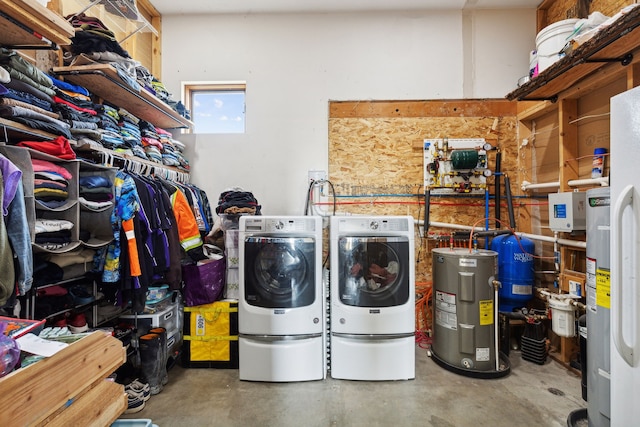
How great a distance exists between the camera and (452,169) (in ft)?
10.0

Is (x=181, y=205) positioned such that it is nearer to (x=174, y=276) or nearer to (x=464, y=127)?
(x=174, y=276)

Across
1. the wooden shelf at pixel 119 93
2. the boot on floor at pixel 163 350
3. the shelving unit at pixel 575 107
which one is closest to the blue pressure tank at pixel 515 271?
the shelving unit at pixel 575 107

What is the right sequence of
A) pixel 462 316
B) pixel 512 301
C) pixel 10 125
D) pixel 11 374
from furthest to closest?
pixel 512 301
pixel 462 316
pixel 10 125
pixel 11 374

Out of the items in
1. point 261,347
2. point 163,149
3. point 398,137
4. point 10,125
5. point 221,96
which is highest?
point 221,96

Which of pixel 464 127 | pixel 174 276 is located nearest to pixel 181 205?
pixel 174 276

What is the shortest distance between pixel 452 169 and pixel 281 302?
2239 mm

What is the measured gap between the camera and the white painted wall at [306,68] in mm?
3162

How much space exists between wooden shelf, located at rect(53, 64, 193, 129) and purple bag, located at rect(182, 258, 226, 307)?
1.46 m

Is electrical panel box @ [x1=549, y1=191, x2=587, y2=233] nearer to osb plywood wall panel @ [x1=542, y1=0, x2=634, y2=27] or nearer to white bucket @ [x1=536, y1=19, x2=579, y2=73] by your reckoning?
white bucket @ [x1=536, y1=19, x2=579, y2=73]

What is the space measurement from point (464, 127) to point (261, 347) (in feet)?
9.86

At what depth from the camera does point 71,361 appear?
3.68ft

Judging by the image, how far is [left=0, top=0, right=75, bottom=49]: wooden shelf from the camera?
1.32 meters

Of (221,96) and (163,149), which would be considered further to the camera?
(221,96)

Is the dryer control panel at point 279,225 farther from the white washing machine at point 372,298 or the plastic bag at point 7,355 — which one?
the plastic bag at point 7,355
